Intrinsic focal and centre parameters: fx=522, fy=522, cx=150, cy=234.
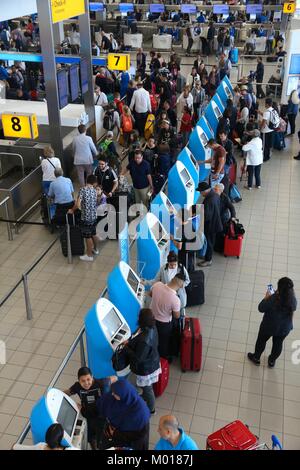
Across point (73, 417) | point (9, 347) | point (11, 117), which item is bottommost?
point (9, 347)

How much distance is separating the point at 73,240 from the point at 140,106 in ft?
17.3

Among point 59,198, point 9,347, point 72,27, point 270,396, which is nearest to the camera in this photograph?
point 270,396

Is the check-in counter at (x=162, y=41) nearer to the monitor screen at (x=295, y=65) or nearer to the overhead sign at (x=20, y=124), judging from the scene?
the monitor screen at (x=295, y=65)

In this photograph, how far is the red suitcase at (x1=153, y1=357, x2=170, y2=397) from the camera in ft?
18.7

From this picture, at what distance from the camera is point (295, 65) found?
1413 cm

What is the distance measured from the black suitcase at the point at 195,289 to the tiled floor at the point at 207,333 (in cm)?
11

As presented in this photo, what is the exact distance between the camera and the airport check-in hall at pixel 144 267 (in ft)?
16.4

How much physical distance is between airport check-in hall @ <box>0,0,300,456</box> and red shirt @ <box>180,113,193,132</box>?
0.13 feet

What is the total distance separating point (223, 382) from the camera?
6.00 meters

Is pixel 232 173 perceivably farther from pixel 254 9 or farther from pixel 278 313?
pixel 254 9

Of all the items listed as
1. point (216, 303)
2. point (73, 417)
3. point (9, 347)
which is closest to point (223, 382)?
point (216, 303)

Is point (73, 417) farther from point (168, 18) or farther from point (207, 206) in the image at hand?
point (168, 18)
